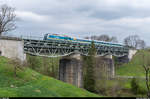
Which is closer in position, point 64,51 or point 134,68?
point 64,51

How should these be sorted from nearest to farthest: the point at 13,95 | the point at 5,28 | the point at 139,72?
1. the point at 13,95
2. the point at 5,28
3. the point at 139,72

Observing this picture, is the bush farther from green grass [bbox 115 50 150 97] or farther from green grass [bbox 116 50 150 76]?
green grass [bbox 116 50 150 76]

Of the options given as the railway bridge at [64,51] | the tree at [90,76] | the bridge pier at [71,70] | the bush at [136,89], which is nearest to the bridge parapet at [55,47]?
the railway bridge at [64,51]

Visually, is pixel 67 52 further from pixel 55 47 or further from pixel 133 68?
pixel 133 68

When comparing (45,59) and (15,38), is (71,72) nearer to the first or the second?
(45,59)

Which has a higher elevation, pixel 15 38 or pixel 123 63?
pixel 15 38

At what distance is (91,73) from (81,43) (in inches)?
477

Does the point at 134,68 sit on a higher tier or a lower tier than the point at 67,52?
lower

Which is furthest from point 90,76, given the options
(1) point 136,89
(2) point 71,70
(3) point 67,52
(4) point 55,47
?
(1) point 136,89

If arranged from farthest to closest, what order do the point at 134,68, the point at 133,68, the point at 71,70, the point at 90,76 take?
the point at 133,68 < the point at 134,68 < the point at 71,70 < the point at 90,76

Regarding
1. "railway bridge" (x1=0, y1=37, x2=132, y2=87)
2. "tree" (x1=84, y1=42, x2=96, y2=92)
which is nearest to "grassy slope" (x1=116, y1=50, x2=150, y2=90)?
"railway bridge" (x1=0, y1=37, x2=132, y2=87)

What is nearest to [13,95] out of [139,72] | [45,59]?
[45,59]

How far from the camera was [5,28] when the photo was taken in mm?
34406

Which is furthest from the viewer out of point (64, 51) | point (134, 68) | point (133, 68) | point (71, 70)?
point (133, 68)
